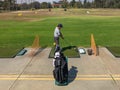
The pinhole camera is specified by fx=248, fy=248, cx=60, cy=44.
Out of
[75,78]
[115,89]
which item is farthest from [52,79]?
[115,89]

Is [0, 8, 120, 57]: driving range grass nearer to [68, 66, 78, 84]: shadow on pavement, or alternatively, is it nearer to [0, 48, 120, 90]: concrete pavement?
[0, 48, 120, 90]: concrete pavement

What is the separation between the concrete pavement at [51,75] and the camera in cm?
844

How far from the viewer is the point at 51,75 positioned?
31.8 feet

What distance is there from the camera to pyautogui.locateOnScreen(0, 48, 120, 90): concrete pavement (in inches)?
332

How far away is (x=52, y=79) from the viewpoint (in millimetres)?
9156

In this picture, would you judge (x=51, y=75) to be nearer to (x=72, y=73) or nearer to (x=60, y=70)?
(x=72, y=73)

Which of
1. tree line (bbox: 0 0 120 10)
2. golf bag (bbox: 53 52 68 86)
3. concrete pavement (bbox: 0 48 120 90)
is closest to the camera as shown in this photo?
golf bag (bbox: 53 52 68 86)

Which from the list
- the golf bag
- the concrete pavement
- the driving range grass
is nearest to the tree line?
the driving range grass

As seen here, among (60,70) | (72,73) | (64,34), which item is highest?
(60,70)

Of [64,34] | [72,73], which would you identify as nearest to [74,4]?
[64,34]

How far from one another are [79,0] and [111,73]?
153612 millimetres

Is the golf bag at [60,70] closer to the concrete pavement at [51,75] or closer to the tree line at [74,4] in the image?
the concrete pavement at [51,75]

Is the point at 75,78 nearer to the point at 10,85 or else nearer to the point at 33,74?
the point at 33,74

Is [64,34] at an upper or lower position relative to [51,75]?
lower
